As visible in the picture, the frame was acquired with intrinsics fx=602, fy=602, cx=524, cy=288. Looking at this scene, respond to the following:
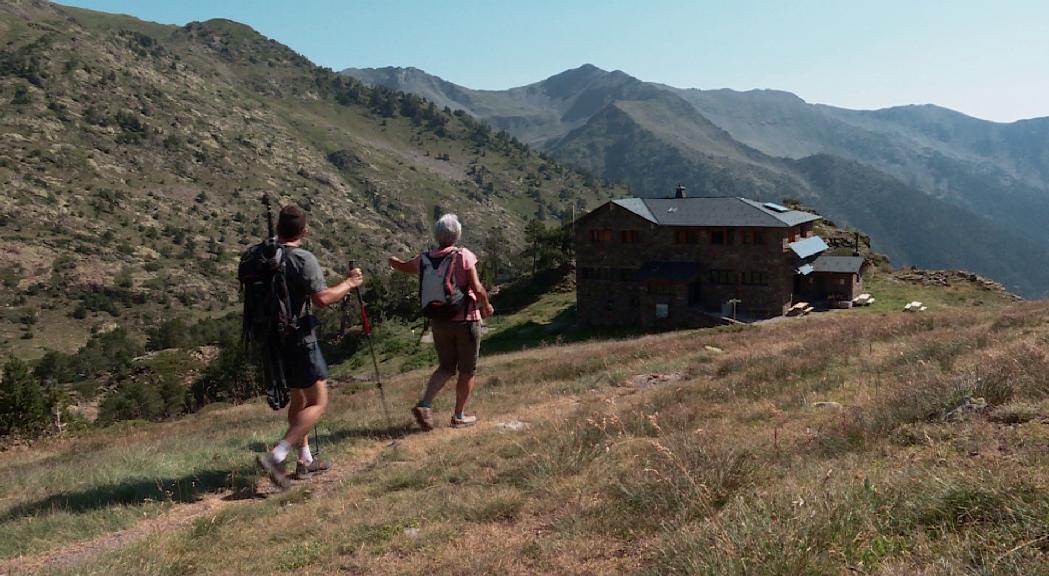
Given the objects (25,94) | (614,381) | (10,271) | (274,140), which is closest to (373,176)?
(274,140)

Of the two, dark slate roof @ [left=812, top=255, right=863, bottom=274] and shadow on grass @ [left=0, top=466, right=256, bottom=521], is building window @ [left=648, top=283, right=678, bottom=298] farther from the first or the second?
shadow on grass @ [left=0, top=466, right=256, bottom=521]

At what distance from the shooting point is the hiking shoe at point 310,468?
7.13 m

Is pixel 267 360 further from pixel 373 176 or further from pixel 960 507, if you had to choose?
pixel 373 176

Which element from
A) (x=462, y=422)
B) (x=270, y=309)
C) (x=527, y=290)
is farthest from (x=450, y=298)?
(x=527, y=290)

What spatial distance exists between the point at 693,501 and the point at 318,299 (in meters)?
4.30

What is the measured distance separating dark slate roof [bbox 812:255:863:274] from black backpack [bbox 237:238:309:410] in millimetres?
43182

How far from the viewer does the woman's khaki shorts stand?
8258 mm

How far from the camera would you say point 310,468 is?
23.5 ft

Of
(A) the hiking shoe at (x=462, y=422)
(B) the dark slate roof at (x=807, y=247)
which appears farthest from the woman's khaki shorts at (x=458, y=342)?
(B) the dark slate roof at (x=807, y=247)

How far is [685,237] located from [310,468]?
41.2 m

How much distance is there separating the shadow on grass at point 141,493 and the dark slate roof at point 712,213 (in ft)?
130

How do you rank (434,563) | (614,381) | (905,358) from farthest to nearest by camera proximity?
(614,381)
(905,358)
(434,563)

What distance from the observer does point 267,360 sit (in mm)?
6367

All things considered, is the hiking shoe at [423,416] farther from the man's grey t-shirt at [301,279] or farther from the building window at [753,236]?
the building window at [753,236]
